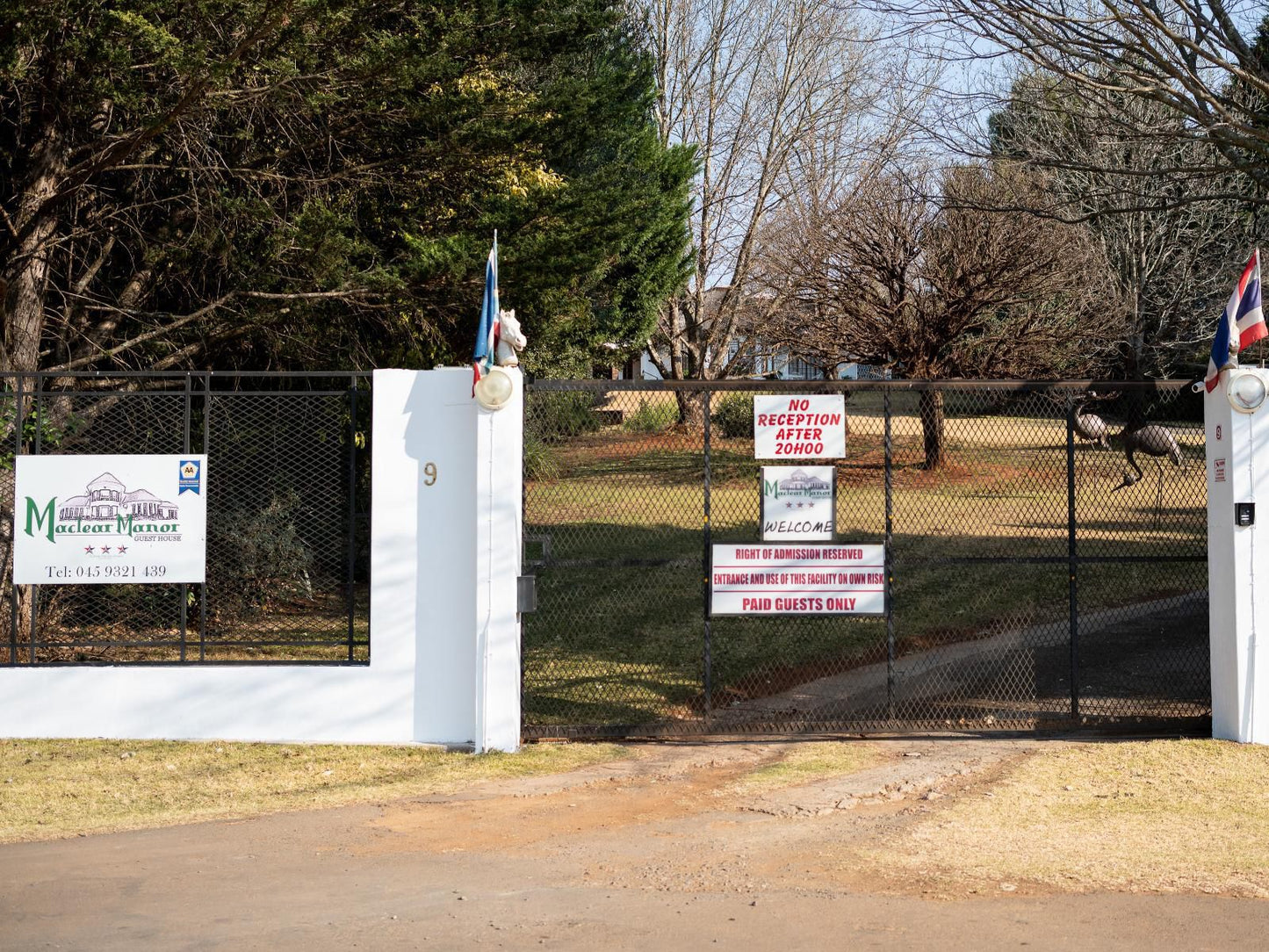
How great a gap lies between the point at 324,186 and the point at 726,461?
7122 millimetres

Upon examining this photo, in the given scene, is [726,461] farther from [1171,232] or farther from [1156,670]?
[1171,232]

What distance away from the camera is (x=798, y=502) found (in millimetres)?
9438

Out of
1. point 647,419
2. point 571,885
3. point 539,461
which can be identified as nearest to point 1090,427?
point 647,419

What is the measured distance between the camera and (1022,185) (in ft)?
74.8

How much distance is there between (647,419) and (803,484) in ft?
16.9

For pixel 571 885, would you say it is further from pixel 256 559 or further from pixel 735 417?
pixel 735 417

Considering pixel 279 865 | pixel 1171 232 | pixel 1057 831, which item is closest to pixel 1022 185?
pixel 1171 232

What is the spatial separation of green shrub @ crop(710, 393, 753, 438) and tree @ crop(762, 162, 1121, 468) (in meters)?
1.61

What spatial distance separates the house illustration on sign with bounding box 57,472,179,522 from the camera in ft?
31.1

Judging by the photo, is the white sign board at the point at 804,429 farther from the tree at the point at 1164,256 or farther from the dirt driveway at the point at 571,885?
the tree at the point at 1164,256

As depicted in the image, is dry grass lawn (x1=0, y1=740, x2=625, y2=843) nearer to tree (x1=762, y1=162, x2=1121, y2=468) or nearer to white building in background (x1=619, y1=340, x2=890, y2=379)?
tree (x1=762, y1=162, x2=1121, y2=468)

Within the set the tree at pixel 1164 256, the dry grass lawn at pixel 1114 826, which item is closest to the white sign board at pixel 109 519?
the dry grass lawn at pixel 1114 826

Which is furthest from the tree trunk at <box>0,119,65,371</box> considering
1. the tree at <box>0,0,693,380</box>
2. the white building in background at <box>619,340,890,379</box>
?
the white building in background at <box>619,340,890,379</box>

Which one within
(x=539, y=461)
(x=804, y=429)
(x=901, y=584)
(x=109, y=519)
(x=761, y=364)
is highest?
(x=761, y=364)
